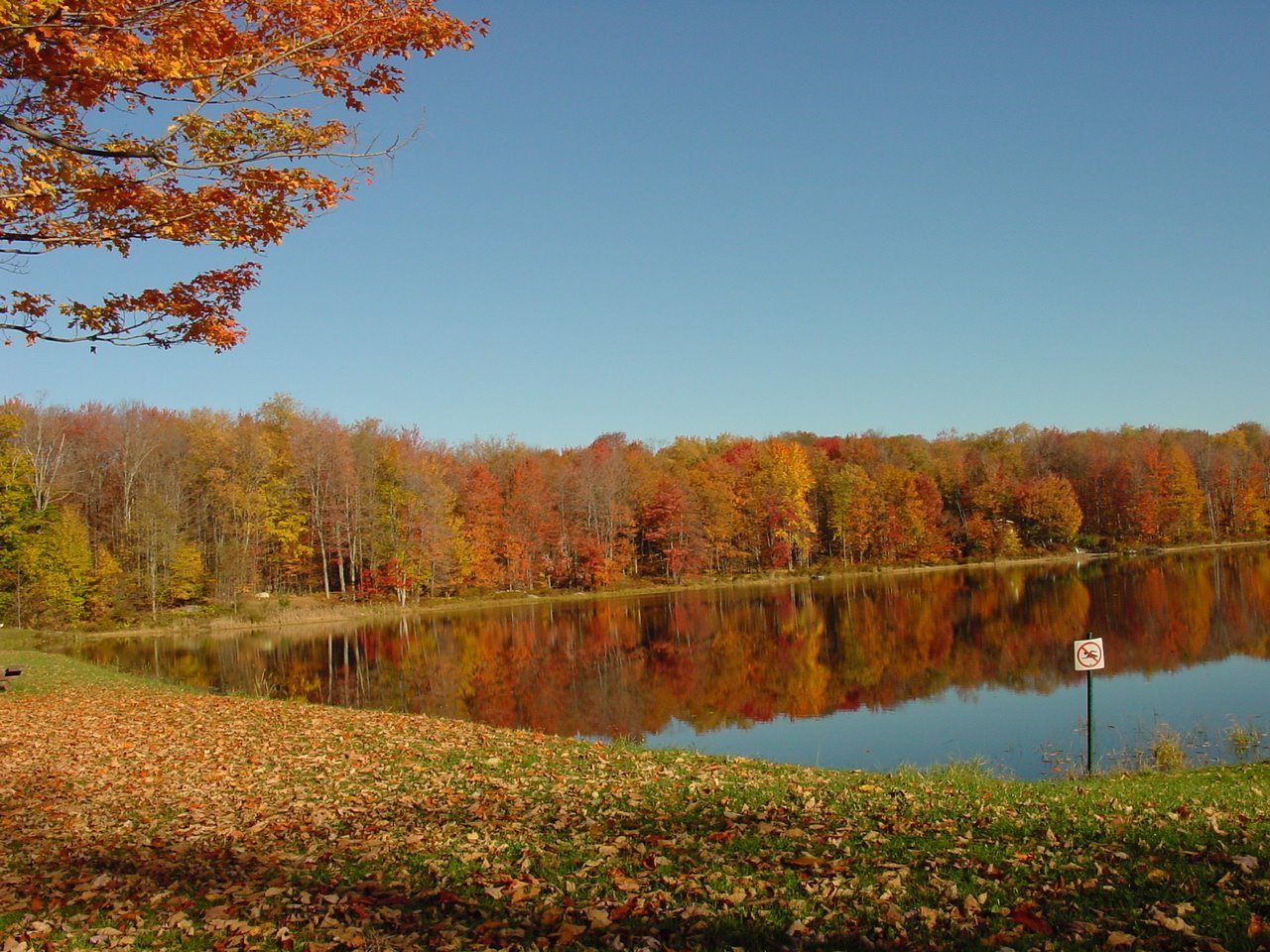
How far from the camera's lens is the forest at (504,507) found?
47250 mm

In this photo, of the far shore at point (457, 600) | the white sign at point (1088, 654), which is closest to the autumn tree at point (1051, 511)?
the far shore at point (457, 600)

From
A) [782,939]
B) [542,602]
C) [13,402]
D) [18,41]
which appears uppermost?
[13,402]

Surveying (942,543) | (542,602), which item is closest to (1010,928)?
(542,602)

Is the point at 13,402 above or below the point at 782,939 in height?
above

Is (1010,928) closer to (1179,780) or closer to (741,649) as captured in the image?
(1179,780)

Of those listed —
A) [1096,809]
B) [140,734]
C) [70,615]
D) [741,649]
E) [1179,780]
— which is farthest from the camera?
[70,615]

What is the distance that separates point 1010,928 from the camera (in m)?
4.45

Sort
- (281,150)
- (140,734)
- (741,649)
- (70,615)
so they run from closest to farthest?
(281,150) < (140,734) < (741,649) < (70,615)

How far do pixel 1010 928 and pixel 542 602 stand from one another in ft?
177

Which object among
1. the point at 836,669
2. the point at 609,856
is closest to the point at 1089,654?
the point at 609,856

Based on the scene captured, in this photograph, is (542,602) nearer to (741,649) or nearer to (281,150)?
(741,649)

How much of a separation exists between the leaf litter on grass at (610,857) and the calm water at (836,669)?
6032 mm

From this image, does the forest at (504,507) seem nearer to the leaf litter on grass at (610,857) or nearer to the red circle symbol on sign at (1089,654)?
the leaf litter on grass at (610,857)

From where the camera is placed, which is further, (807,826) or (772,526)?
(772,526)
